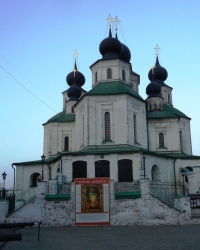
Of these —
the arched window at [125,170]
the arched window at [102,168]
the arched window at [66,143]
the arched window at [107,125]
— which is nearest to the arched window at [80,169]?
the arched window at [102,168]

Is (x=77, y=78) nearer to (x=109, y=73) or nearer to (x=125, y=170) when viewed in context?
(x=109, y=73)

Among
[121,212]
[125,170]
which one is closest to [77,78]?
[125,170]

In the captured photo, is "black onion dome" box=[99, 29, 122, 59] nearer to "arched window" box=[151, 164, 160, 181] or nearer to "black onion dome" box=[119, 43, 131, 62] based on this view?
"black onion dome" box=[119, 43, 131, 62]

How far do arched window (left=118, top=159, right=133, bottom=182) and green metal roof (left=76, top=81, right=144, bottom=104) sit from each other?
6.84 m

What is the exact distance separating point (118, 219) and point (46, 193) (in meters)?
5.06

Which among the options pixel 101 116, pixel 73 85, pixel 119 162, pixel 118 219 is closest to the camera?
pixel 118 219

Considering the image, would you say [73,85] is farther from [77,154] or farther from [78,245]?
[78,245]

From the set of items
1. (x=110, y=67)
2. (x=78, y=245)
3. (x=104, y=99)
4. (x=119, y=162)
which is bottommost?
(x=78, y=245)

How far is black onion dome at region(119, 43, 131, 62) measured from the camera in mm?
36688

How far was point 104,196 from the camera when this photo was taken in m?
21.7

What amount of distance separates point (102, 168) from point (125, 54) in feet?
49.3

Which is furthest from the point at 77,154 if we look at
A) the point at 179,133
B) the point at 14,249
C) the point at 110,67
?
the point at 14,249

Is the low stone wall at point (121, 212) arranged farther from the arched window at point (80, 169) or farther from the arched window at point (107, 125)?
the arched window at point (107, 125)

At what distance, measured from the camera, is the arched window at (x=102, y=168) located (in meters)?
26.7
